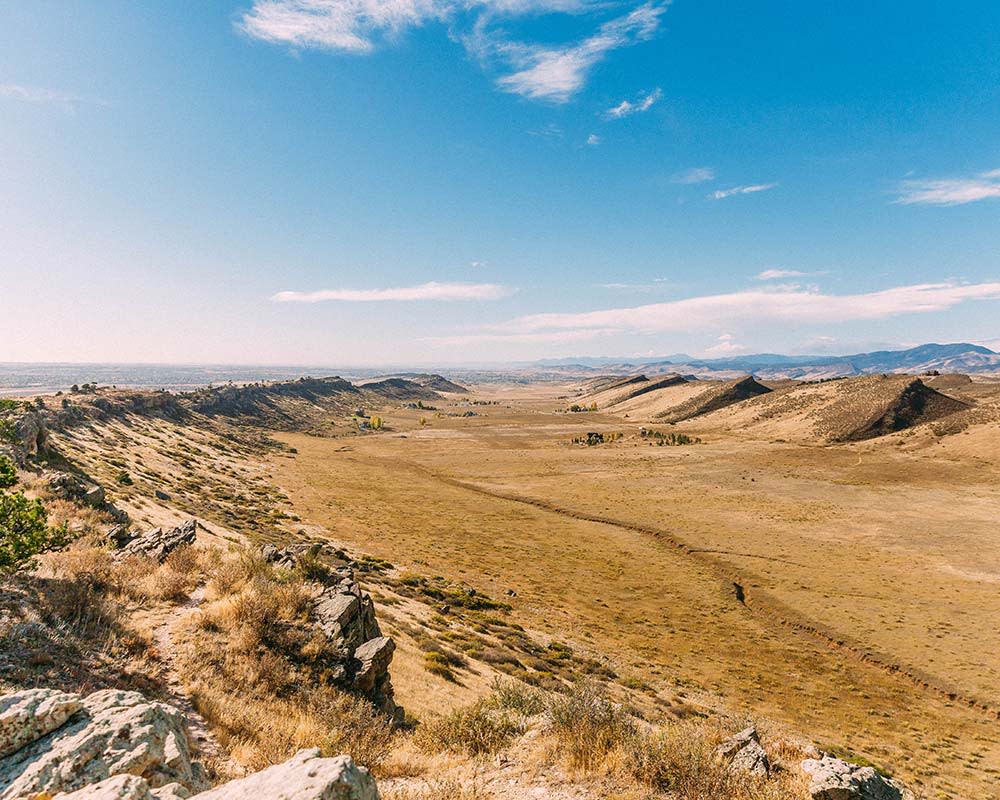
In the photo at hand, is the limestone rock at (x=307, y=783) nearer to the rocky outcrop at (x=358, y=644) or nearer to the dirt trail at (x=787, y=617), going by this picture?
the rocky outcrop at (x=358, y=644)

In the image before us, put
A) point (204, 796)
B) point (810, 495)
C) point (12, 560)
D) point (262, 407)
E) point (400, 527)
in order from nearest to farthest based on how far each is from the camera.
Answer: point (204, 796), point (12, 560), point (400, 527), point (810, 495), point (262, 407)

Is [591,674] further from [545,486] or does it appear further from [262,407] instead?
[262,407]

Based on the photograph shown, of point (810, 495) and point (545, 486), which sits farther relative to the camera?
point (545, 486)

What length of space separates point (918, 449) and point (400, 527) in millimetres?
90929

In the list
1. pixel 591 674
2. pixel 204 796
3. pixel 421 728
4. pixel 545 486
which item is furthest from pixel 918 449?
pixel 204 796

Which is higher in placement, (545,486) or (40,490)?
(40,490)

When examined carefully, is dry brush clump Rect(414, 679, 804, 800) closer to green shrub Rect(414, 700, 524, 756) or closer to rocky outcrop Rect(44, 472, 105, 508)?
green shrub Rect(414, 700, 524, 756)

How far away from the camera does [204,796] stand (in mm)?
5090

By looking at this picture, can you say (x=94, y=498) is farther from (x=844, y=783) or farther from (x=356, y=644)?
(x=844, y=783)

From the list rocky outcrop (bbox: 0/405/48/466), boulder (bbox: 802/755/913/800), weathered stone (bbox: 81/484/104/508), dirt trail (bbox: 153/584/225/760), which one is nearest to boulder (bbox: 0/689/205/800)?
dirt trail (bbox: 153/584/225/760)

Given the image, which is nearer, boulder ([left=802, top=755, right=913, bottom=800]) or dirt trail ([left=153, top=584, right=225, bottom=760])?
boulder ([left=802, top=755, right=913, bottom=800])

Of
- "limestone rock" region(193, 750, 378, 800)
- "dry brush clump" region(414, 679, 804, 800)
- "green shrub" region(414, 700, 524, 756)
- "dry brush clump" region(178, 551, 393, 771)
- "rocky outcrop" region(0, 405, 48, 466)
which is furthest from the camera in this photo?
"rocky outcrop" region(0, 405, 48, 466)

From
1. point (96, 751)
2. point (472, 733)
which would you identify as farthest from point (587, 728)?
point (96, 751)

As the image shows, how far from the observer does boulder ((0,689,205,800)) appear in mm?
5344
